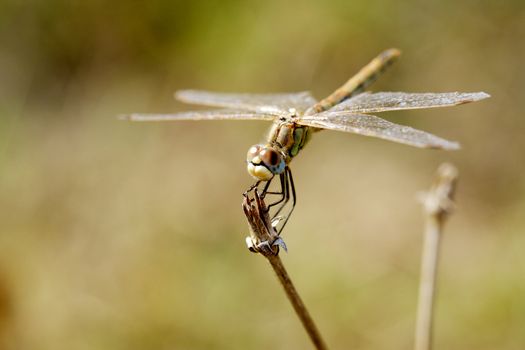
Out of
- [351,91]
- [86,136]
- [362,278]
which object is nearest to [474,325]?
[362,278]

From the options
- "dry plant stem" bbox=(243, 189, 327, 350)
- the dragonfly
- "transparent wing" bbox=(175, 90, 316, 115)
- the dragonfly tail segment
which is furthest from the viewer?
the dragonfly tail segment

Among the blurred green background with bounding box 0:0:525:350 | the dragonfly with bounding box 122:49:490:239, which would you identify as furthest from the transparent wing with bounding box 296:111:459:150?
the blurred green background with bounding box 0:0:525:350

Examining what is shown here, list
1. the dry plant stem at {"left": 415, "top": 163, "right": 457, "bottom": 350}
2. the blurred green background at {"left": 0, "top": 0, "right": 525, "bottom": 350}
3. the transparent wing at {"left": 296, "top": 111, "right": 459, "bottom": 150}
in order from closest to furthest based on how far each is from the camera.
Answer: the dry plant stem at {"left": 415, "top": 163, "right": 457, "bottom": 350}
the transparent wing at {"left": 296, "top": 111, "right": 459, "bottom": 150}
the blurred green background at {"left": 0, "top": 0, "right": 525, "bottom": 350}

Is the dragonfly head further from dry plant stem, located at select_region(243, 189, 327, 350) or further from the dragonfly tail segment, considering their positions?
the dragonfly tail segment

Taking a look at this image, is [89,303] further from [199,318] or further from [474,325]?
[474,325]

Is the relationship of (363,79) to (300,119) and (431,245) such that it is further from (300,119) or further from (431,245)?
(431,245)
